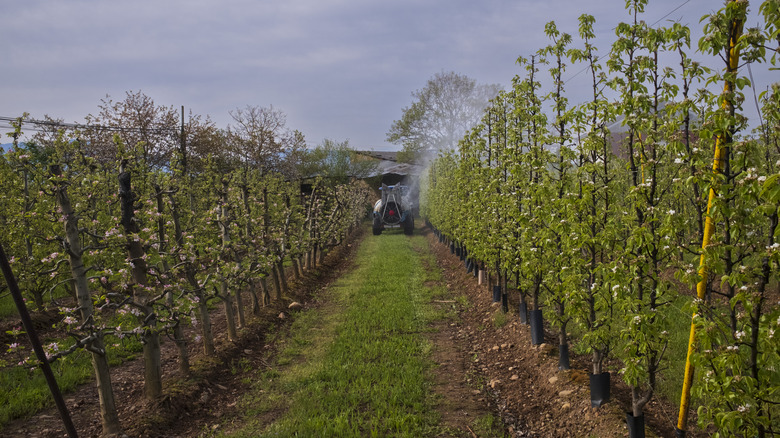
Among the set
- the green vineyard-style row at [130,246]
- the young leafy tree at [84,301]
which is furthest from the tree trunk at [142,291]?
the young leafy tree at [84,301]

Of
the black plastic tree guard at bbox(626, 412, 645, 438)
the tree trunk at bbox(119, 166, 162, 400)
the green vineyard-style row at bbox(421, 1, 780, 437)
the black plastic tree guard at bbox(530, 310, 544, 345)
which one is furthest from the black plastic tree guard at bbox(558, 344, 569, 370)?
the tree trunk at bbox(119, 166, 162, 400)

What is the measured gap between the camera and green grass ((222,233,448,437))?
5.22m

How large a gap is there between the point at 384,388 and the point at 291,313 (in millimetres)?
4934

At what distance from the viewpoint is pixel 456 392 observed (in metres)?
6.14

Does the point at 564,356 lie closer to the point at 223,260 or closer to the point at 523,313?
the point at 523,313

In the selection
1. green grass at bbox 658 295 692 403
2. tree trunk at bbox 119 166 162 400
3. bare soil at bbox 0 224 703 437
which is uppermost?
tree trunk at bbox 119 166 162 400

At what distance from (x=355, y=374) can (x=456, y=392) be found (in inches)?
57.8

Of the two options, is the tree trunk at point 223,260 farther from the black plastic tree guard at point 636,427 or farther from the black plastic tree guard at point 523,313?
the black plastic tree guard at point 636,427

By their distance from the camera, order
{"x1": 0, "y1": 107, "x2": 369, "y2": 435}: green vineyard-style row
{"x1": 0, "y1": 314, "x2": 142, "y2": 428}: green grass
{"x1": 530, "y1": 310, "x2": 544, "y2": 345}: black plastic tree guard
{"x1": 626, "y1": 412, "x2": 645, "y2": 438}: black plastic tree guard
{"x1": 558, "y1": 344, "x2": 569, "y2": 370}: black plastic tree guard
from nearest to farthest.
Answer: {"x1": 626, "y1": 412, "x2": 645, "y2": 438}: black plastic tree guard < {"x1": 0, "y1": 107, "x2": 369, "y2": 435}: green vineyard-style row < {"x1": 0, "y1": 314, "x2": 142, "y2": 428}: green grass < {"x1": 558, "y1": 344, "x2": 569, "y2": 370}: black plastic tree guard < {"x1": 530, "y1": 310, "x2": 544, "y2": 345}: black plastic tree guard

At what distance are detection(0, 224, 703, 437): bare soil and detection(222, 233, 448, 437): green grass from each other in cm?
29

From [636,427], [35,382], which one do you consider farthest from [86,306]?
[636,427]

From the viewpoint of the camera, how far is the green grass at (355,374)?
17.1 ft

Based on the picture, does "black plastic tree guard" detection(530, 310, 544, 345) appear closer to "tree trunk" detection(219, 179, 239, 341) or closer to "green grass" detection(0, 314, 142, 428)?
"tree trunk" detection(219, 179, 239, 341)

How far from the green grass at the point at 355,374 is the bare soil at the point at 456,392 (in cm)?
29
